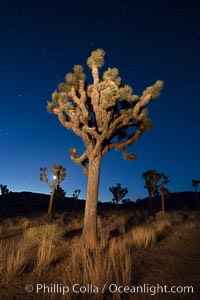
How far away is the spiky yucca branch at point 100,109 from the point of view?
26.3 feet

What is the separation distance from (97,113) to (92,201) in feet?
10.1

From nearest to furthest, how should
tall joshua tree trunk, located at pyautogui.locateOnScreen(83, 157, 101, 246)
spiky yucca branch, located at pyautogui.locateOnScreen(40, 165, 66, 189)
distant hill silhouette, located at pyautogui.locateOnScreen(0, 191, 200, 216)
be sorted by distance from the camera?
1. tall joshua tree trunk, located at pyautogui.locateOnScreen(83, 157, 101, 246)
2. spiky yucca branch, located at pyautogui.locateOnScreen(40, 165, 66, 189)
3. distant hill silhouette, located at pyautogui.locateOnScreen(0, 191, 200, 216)

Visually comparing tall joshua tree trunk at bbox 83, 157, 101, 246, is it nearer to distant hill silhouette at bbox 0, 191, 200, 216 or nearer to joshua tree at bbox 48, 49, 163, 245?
joshua tree at bbox 48, 49, 163, 245

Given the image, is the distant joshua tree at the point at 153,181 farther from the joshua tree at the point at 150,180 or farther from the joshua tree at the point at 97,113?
the joshua tree at the point at 97,113

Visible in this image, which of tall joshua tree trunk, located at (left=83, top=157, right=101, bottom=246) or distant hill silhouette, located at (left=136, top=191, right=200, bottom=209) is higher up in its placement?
distant hill silhouette, located at (left=136, top=191, right=200, bottom=209)

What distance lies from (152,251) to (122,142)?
393cm

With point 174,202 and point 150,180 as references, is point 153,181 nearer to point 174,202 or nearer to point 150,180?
point 150,180

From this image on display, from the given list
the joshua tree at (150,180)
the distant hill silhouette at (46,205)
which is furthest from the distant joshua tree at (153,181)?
the distant hill silhouette at (46,205)

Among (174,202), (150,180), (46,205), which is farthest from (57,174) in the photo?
(174,202)

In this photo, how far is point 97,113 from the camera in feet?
26.9

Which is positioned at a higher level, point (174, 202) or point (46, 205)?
point (174, 202)

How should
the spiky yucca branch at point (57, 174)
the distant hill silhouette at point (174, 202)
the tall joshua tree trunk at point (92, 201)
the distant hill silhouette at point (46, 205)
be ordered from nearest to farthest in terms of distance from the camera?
1. the tall joshua tree trunk at point (92, 201)
2. the spiky yucca branch at point (57, 174)
3. the distant hill silhouette at point (46, 205)
4. the distant hill silhouette at point (174, 202)

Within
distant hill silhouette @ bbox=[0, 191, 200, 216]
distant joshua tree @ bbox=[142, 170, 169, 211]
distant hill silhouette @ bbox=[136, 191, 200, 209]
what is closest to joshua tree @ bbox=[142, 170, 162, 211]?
distant joshua tree @ bbox=[142, 170, 169, 211]

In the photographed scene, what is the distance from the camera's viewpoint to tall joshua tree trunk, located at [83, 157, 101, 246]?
7.41 m
